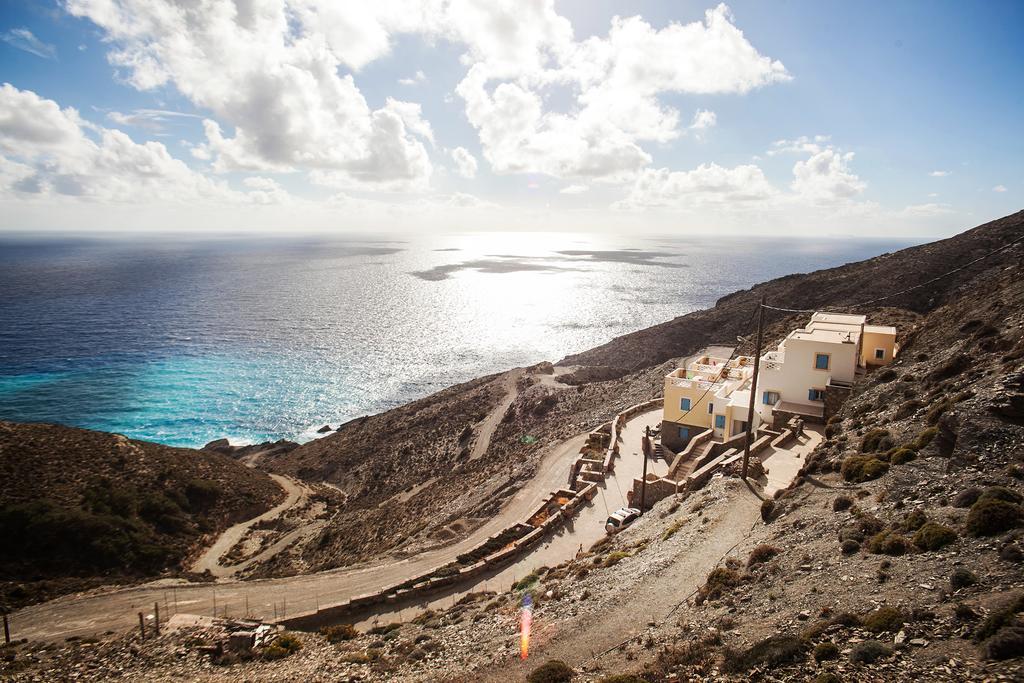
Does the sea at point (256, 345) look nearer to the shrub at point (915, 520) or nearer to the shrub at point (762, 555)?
the shrub at point (762, 555)

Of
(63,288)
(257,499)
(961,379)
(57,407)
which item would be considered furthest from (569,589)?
(63,288)

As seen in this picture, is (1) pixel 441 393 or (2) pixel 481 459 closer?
(2) pixel 481 459

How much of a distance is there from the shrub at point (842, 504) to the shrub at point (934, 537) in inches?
135

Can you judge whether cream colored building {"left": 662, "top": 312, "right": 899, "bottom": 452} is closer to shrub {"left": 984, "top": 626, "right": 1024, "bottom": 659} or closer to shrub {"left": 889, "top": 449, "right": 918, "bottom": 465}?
shrub {"left": 889, "top": 449, "right": 918, "bottom": 465}

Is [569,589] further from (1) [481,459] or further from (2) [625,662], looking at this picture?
(1) [481,459]

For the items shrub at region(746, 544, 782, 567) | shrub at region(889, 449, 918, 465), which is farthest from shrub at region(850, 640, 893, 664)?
shrub at region(889, 449, 918, 465)

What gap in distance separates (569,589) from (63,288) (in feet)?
653

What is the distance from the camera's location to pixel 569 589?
18828 mm

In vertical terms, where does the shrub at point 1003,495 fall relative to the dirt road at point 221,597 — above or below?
above

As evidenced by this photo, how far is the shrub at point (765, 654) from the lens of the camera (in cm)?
1074

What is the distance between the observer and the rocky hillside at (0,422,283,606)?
3061 cm

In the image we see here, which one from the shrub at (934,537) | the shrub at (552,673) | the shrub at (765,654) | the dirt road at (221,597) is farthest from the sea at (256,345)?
the shrub at (934,537)

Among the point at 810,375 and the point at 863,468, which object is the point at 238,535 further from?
the point at 810,375

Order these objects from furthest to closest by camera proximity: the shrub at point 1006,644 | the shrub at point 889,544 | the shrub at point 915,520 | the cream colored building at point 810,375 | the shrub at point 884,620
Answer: the cream colored building at point 810,375, the shrub at point 915,520, the shrub at point 889,544, the shrub at point 884,620, the shrub at point 1006,644
